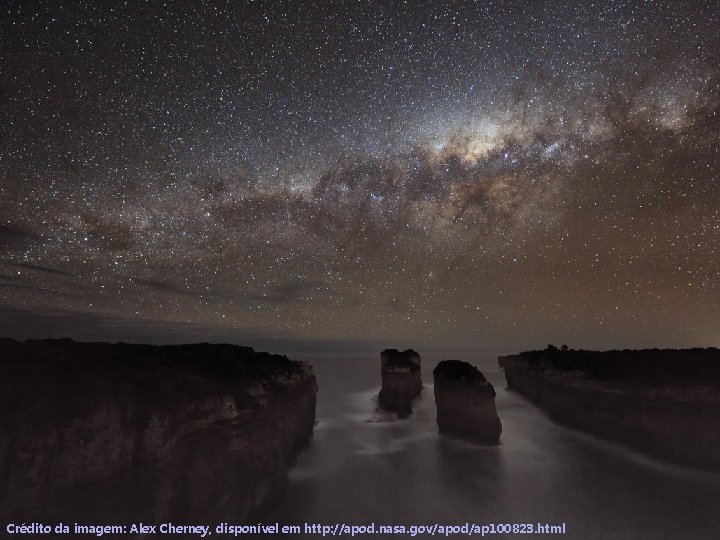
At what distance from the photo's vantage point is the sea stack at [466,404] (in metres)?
29.4

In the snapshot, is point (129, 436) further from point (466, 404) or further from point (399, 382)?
point (399, 382)

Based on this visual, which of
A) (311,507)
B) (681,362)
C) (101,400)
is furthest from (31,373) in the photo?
(681,362)

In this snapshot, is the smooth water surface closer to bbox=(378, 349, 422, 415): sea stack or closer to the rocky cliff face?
the rocky cliff face

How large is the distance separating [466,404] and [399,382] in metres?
15.1

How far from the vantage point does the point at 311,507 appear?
18.6 meters

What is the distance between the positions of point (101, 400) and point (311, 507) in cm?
1239

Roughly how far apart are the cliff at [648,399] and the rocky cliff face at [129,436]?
27.8 metres

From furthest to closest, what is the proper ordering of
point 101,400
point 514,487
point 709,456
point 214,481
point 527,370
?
point 527,370, point 709,456, point 514,487, point 214,481, point 101,400

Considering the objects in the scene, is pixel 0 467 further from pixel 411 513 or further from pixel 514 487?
pixel 514 487

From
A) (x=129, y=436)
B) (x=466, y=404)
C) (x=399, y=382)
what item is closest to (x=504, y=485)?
(x=466, y=404)

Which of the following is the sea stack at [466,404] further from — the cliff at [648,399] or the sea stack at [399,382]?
the sea stack at [399,382]

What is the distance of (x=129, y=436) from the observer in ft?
40.4

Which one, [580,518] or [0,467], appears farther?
[580,518]

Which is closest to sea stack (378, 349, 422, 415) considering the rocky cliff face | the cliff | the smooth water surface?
the smooth water surface
